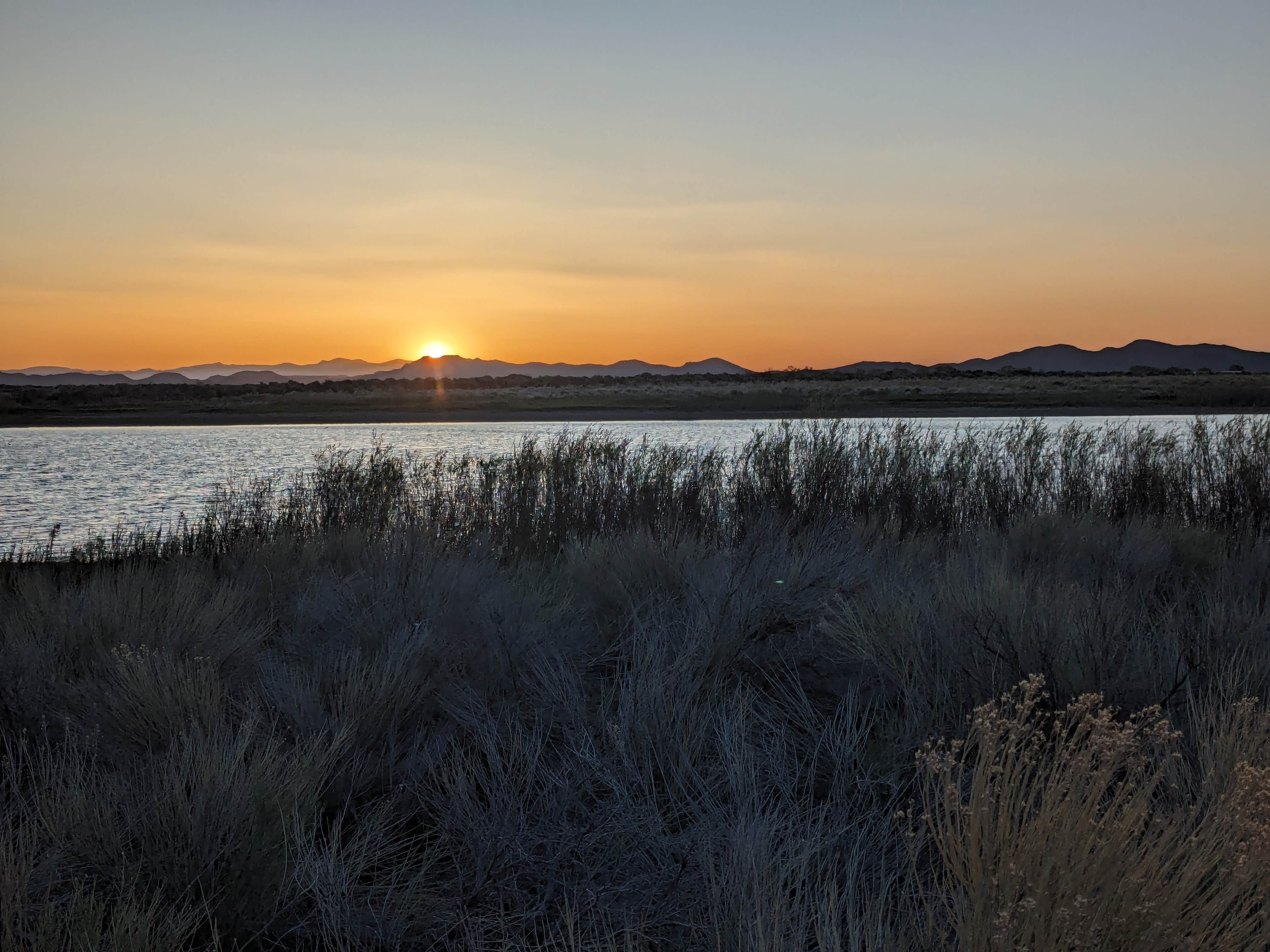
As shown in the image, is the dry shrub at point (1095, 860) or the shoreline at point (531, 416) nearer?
the dry shrub at point (1095, 860)

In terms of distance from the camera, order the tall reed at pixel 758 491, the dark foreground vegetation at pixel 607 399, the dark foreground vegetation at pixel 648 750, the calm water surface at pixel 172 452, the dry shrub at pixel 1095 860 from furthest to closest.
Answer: the dark foreground vegetation at pixel 607 399 < the calm water surface at pixel 172 452 < the tall reed at pixel 758 491 < the dark foreground vegetation at pixel 648 750 < the dry shrub at pixel 1095 860

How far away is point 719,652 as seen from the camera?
14.8 feet

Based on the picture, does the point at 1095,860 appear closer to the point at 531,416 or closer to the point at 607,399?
the point at 531,416

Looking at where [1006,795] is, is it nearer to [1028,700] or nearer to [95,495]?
[1028,700]

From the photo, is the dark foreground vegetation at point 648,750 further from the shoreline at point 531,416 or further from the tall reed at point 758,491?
the shoreline at point 531,416

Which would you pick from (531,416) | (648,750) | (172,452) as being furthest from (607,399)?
(648,750)

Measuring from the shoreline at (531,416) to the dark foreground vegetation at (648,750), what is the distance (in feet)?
115

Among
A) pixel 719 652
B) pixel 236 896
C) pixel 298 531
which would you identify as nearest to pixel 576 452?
pixel 298 531

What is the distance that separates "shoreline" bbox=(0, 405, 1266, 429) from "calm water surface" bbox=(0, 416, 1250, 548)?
136cm

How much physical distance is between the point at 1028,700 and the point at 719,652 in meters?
2.12

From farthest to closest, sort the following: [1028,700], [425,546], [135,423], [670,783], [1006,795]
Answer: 1. [135,423]
2. [425,546]
3. [670,783]
4. [1028,700]
5. [1006,795]

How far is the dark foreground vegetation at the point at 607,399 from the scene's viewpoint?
45.6m

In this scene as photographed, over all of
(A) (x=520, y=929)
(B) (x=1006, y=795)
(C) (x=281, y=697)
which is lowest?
(A) (x=520, y=929)

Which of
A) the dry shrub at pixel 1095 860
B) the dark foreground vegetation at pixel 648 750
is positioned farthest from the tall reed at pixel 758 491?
the dry shrub at pixel 1095 860
